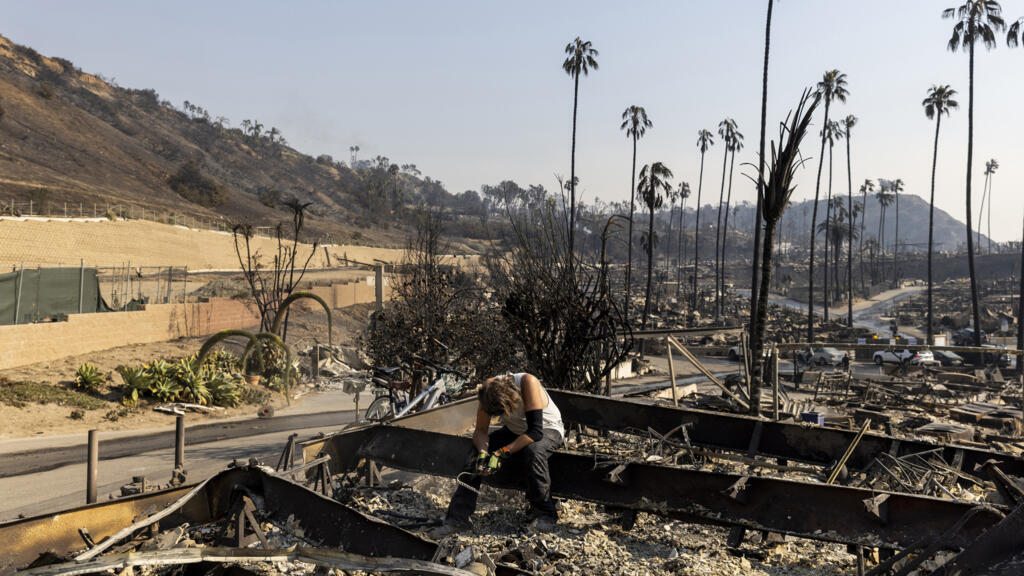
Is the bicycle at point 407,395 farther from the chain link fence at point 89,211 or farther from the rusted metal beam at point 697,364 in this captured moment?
the chain link fence at point 89,211

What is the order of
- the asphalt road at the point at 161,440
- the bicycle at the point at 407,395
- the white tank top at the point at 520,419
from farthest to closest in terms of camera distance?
the asphalt road at the point at 161,440 → the bicycle at the point at 407,395 → the white tank top at the point at 520,419

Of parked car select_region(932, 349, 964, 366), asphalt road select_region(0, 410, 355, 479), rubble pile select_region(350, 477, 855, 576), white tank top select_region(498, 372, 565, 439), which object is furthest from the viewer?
parked car select_region(932, 349, 964, 366)

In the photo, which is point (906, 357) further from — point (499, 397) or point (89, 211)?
point (89, 211)

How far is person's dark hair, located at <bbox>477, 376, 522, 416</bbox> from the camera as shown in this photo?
516cm

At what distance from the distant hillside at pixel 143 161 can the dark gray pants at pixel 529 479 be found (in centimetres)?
4374

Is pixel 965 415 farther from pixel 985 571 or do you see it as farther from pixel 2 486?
pixel 2 486

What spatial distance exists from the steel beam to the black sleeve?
2317 mm

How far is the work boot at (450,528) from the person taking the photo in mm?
4879

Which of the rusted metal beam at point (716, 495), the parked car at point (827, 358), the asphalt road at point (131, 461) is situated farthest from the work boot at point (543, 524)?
the parked car at point (827, 358)

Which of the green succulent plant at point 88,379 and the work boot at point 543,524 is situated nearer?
the work boot at point 543,524

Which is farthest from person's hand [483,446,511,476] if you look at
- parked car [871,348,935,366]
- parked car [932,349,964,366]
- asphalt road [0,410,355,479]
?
parked car [932,349,964,366]

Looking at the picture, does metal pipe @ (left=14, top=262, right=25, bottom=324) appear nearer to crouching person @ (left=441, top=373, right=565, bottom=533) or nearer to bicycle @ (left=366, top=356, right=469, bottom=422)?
bicycle @ (left=366, top=356, right=469, bottom=422)

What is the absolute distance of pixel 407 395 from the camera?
27.4 ft

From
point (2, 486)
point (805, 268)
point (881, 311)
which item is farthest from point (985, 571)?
point (805, 268)
